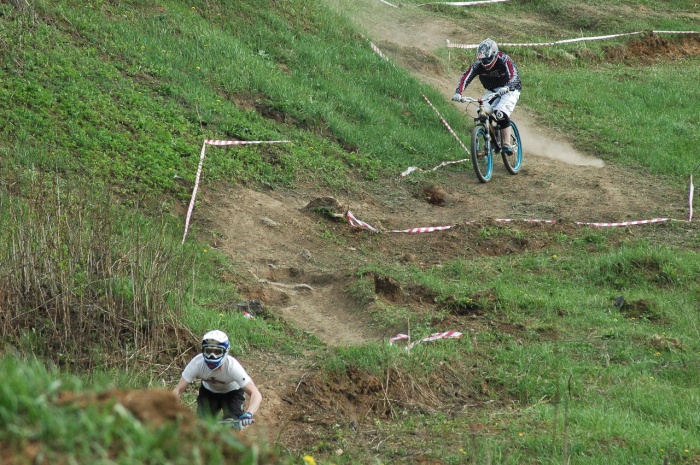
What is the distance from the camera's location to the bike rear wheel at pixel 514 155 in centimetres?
1529

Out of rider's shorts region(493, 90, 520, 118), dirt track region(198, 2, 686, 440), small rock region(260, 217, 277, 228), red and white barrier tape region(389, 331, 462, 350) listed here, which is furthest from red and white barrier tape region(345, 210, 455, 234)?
red and white barrier tape region(389, 331, 462, 350)

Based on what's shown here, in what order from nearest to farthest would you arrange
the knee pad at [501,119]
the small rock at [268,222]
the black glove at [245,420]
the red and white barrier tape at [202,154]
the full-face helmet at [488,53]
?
the black glove at [245,420]
the red and white barrier tape at [202,154]
the small rock at [268,222]
the full-face helmet at [488,53]
the knee pad at [501,119]

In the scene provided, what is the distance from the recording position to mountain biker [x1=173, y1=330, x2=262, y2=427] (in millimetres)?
6305

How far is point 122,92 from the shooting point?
1320cm

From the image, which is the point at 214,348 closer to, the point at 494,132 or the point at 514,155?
the point at 494,132

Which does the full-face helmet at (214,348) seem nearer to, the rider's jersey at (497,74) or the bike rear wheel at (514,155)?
the rider's jersey at (497,74)

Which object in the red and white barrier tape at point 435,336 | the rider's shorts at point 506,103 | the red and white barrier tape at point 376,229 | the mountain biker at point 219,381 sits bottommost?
the red and white barrier tape at point 376,229

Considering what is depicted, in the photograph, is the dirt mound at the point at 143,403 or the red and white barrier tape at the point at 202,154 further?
the red and white barrier tape at the point at 202,154

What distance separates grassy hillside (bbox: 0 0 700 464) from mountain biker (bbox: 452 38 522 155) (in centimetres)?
152

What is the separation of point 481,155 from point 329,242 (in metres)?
4.11

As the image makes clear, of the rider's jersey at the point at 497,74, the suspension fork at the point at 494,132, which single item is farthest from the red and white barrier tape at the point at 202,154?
the suspension fork at the point at 494,132

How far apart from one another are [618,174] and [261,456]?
45.2 ft

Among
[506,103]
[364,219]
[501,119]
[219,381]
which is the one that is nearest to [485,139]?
[501,119]

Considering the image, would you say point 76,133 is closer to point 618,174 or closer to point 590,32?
point 618,174
